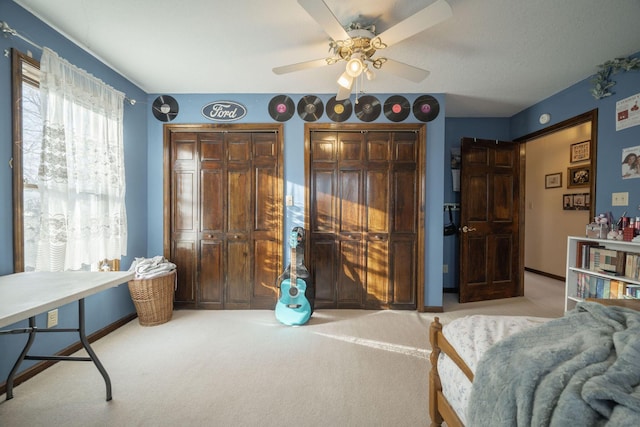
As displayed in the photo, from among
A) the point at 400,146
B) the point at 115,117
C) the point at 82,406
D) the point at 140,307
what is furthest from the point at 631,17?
the point at 140,307

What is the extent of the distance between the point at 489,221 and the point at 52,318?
4662 mm

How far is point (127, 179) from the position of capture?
2760mm

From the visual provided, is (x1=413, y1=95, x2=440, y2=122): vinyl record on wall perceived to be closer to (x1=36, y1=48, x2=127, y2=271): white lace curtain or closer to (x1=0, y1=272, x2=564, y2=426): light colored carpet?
(x1=0, y1=272, x2=564, y2=426): light colored carpet

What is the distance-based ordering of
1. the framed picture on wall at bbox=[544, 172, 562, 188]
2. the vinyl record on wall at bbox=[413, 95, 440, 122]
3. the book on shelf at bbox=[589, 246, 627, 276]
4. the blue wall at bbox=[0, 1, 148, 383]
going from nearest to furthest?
the blue wall at bbox=[0, 1, 148, 383]
the book on shelf at bbox=[589, 246, 627, 276]
the vinyl record on wall at bbox=[413, 95, 440, 122]
the framed picture on wall at bbox=[544, 172, 562, 188]

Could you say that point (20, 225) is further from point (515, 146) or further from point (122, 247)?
point (515, 146)

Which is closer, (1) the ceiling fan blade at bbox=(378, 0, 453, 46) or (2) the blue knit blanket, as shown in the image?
(2) the blue knit blanket

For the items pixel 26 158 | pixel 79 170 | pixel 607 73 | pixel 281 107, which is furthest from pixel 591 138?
pixel 26 158

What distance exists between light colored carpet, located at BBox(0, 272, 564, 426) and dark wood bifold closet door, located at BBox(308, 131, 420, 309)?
427 millimetres

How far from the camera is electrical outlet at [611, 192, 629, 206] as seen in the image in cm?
224

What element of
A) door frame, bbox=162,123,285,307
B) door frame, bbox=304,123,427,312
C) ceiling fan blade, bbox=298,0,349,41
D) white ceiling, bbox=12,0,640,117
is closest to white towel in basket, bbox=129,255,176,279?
door frame, bbox=162,123,285,307

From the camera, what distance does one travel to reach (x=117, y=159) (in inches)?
98.1

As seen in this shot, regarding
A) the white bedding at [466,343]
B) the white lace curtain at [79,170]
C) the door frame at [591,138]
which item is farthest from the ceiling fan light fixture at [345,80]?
the door frame at [591,138]

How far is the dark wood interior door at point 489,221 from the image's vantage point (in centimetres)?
333

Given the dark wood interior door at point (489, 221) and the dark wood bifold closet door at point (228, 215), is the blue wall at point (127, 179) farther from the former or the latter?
the dark wood interior door at point (489, 221)
